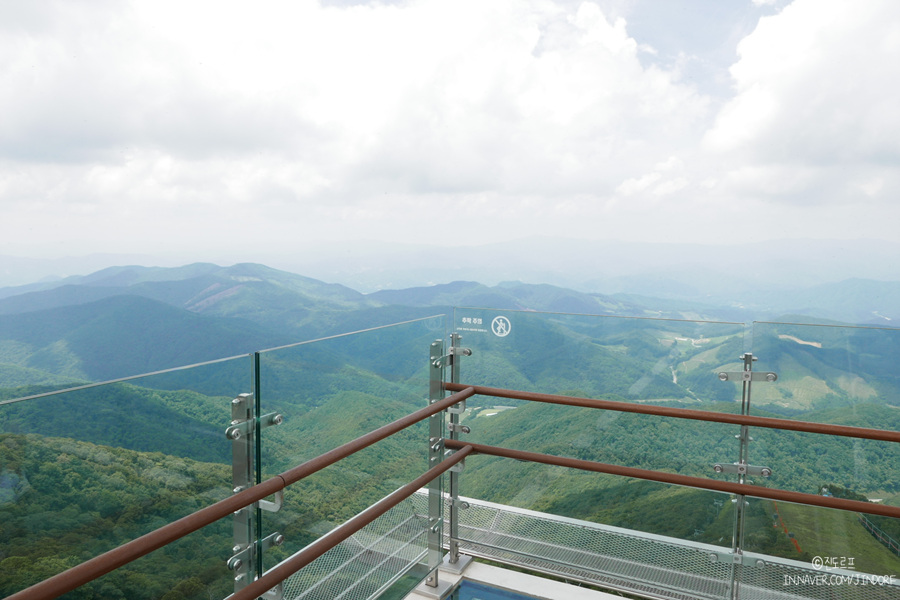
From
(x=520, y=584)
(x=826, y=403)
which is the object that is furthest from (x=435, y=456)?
(x=826, y=403)

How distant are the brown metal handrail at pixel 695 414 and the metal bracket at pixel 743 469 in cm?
19

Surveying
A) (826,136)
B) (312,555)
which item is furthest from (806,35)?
(312,555)

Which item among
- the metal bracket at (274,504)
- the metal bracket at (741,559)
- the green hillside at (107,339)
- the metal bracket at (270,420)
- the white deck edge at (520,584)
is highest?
the metal bracket at (270,420)

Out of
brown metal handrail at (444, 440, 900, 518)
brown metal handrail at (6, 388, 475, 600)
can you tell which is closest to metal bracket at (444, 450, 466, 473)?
brown metal handrail at (444, 440, 900, 518)

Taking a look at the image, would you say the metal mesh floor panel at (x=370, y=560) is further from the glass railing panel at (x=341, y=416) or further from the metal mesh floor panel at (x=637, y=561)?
the metal mesh floor panel at (x=637, y=561)

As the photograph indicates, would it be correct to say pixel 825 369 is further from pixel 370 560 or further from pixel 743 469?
pixel 370 560

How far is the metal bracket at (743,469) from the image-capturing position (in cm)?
216

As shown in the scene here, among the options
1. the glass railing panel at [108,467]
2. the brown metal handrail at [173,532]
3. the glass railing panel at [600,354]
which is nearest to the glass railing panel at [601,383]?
the glass railing panel at [600,354]

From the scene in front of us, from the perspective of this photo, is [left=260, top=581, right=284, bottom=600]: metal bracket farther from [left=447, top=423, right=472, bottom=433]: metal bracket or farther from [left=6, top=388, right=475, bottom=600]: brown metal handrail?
[left=447, top=423, right=472, bottom=433]: metal bracket

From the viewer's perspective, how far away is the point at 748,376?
2.19 metres

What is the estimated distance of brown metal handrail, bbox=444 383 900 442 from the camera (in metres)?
1.94

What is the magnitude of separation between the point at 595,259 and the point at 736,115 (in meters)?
9.90

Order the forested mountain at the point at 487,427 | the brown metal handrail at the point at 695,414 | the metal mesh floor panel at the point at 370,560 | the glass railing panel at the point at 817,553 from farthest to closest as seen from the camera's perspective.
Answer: the glass railing panel at the point at 817,553 → the brown metal handrail at the point at 695,414 → the metal mesh floor panel at the point at 370,560 → the forested mountain at the point at 487,427

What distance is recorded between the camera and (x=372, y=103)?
93.7 ft
